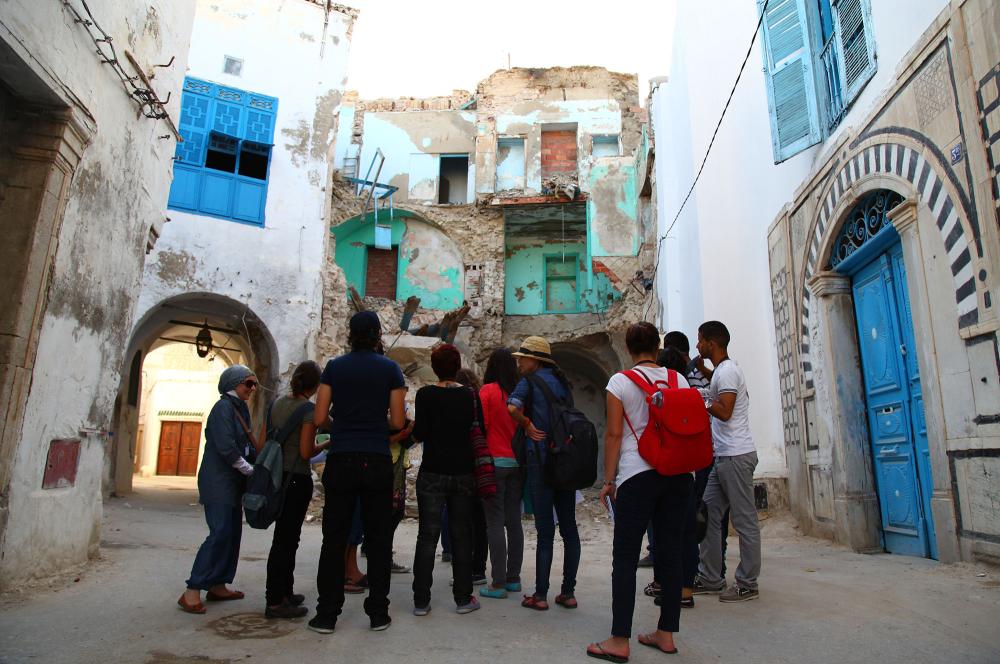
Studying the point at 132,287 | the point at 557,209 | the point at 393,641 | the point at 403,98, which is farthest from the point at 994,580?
the point at 403,98

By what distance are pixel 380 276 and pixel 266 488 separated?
16.4m

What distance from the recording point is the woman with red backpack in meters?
3.04

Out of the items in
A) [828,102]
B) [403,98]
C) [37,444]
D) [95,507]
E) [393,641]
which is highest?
[403,98]

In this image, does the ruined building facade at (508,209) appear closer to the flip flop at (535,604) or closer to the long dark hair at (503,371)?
the long dark hair at (503,371)

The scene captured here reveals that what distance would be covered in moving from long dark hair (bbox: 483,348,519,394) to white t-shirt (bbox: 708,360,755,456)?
1.31 m

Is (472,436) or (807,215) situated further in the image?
(807,215)

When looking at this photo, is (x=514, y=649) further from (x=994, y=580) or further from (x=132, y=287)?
(x=132, y=287)

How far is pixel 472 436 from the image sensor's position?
4.05 metres

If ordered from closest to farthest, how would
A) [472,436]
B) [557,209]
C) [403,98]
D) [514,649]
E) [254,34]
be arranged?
[514,649] → [472,436] → [254,34] → [557,209] → [403,98]

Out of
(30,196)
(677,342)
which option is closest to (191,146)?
(30,196)

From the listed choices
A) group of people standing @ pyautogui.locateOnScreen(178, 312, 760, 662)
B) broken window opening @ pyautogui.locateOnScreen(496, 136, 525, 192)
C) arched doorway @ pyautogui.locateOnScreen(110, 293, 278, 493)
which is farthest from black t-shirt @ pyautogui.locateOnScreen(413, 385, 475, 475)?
broken window opening @ pyautogui.locateOnScreen(496, 136, 525, 192)

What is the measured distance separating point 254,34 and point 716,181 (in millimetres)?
10321

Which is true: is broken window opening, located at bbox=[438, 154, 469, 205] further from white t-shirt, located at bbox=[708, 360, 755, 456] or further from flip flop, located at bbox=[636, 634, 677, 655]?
flip flop, located at bbox=[636, 634, 677, 655]

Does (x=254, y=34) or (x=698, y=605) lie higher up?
(x=254, y=34)
